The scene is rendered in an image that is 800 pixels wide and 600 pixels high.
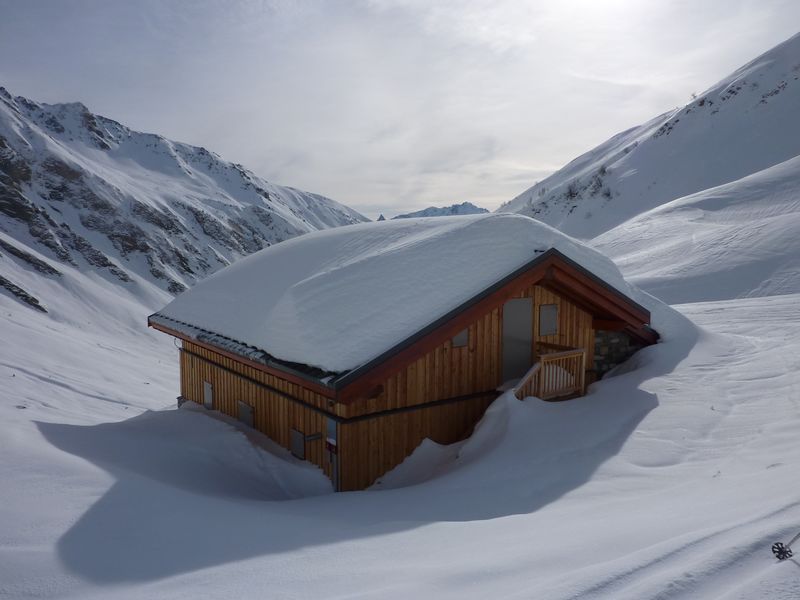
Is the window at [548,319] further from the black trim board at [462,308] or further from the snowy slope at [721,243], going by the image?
the snowy slope at [721,243]

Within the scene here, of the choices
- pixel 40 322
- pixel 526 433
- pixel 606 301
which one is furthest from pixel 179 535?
pixel 40 322

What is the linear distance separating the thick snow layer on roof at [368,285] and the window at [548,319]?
129cm

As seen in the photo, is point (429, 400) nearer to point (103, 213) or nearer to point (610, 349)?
point (610, 349)

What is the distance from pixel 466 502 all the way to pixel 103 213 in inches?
2535

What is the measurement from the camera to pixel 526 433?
31.0ft

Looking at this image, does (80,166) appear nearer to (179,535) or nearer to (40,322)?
(40,322)

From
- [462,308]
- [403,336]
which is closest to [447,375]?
[462,308]

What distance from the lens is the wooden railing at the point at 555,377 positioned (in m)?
11.0

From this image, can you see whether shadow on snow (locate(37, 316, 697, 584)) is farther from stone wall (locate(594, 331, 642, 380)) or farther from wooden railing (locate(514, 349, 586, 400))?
stone wall (locate(594, 331, 642, 380))

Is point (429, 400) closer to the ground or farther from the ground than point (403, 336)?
closer to the ground

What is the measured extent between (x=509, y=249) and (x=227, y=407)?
25.2ft

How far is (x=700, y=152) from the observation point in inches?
2239

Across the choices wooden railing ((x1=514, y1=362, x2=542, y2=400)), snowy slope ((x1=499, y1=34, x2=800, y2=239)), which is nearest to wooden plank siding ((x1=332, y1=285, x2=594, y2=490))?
wooden railing ((x1=514, y1=362, x2=542, y2=400))

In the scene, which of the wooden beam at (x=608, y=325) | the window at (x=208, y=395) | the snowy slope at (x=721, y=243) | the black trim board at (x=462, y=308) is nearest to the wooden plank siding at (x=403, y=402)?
the black trim board at (x=462, y=308)
